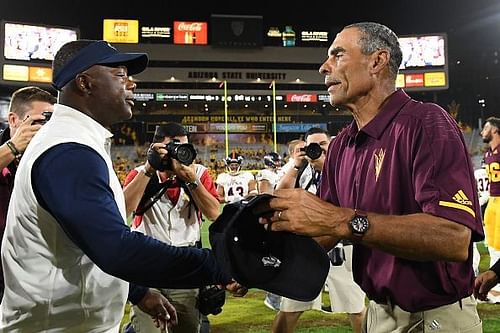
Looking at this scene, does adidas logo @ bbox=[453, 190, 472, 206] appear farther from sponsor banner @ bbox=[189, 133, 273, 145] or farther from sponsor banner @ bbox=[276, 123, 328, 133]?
sponsor banner @ bbox=[276, 123, 328, 133]

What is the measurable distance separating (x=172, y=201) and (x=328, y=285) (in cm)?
195

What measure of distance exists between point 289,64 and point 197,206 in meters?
43.3

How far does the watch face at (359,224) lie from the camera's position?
77.6 inches

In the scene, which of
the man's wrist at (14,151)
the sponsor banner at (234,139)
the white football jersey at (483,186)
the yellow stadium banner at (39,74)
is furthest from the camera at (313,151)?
the sponsor banner at (234,139)

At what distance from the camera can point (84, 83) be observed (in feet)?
7.67

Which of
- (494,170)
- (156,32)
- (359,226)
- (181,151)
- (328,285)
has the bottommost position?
(328,285)

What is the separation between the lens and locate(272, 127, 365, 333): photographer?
545 cm

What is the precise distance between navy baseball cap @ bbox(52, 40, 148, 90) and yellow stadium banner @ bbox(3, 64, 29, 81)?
119ft

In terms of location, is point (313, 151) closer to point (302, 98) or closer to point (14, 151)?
point (14, 151)

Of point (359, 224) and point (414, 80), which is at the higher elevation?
point (414, 80)

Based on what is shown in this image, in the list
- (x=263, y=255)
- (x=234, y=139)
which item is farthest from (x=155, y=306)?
(x=234, y=139)

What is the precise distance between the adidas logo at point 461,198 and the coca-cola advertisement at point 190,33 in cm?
4414

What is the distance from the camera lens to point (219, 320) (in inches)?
286

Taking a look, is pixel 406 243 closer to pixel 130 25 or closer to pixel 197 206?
pixel 197 206
